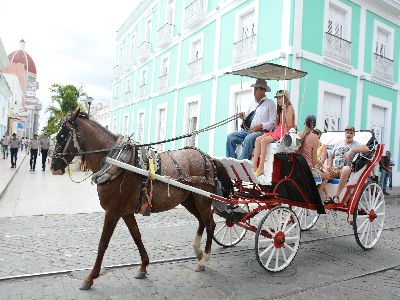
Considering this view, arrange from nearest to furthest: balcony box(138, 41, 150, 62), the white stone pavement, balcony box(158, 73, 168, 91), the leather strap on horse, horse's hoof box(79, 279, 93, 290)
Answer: horse's hoof box(79, 279, 93, 290) → the leather strap on horse → the white stone pavement → balcony box(158, 73, 168, 91) → balcony box(138, 41, 150, 62)

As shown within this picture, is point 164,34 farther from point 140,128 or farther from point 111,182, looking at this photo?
point 111,182

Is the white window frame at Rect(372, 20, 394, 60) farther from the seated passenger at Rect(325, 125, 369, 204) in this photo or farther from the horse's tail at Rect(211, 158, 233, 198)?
the horse's tail at Rect(211, 158, 233, 198)

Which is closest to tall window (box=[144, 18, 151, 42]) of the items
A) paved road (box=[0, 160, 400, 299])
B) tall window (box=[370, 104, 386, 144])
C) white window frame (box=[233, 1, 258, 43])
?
white window frame (box=[233, 1, 258, 43])

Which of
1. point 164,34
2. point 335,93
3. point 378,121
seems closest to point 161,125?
point 164,34

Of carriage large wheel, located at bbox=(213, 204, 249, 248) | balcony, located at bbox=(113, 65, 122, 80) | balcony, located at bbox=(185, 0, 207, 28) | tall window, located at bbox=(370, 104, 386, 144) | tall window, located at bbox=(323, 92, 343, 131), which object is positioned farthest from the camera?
balcony, located at bbox=(113, 65, 122, 80)

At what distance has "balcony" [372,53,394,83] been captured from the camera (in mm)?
14204

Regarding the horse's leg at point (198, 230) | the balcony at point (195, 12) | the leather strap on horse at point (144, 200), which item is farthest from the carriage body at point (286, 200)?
the balcony at point (195, 12)

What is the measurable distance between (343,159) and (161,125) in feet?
45.8

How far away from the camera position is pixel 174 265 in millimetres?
4910

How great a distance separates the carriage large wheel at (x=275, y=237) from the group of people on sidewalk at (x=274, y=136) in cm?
66

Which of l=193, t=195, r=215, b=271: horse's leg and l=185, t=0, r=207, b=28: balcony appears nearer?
l=193, t=195, r=215, b=271: horse's leg

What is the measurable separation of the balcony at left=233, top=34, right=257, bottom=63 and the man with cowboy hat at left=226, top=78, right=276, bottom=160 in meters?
7.03

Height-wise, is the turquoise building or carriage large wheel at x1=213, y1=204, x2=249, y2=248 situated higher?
the turquoise building

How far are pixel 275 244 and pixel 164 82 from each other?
15239mm
